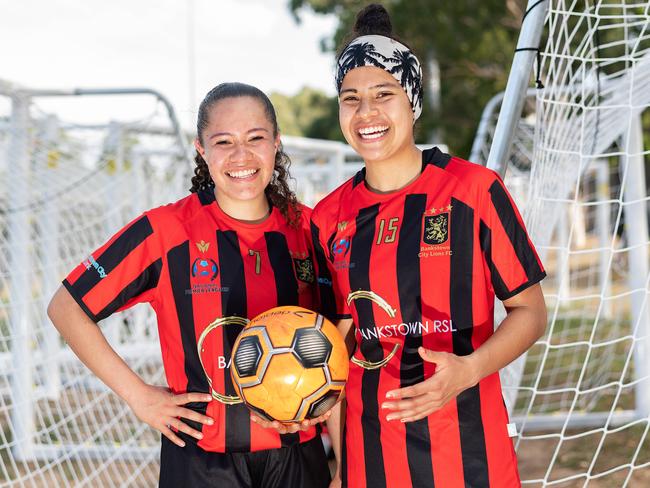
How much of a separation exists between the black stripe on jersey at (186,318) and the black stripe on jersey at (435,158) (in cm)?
77

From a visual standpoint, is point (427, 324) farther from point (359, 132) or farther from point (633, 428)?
A: point (633, 428)

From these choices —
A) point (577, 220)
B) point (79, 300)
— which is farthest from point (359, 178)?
point (577, 220)

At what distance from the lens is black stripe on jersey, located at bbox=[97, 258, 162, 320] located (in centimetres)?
232

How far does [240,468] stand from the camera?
7.25 ft

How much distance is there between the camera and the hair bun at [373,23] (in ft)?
7.44

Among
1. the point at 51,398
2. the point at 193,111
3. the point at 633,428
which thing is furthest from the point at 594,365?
the point at 193,111

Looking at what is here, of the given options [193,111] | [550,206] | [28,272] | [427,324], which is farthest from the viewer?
[28,272]

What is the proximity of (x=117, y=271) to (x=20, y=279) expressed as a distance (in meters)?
3.75

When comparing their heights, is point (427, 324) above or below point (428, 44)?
below

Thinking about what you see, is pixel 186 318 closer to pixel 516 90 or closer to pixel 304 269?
pixel 304 269

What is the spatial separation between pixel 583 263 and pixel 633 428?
13117 mm

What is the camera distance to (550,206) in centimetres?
393

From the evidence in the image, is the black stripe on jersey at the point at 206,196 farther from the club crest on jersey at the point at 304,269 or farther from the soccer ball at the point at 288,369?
the soccer ball at the point at 288,369

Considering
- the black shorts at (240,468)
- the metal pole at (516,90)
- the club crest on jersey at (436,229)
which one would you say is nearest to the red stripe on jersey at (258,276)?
the black shorts at (240,468)
